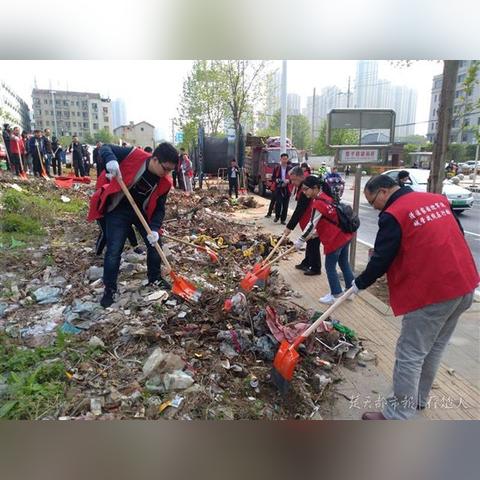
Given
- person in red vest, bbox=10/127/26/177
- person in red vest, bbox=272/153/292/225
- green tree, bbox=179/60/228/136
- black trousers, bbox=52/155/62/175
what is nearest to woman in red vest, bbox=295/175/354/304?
person in red vest, bbox=272/153/292/225

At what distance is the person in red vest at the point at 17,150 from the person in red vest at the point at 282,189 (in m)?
6.87

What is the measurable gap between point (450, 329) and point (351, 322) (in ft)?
5.02

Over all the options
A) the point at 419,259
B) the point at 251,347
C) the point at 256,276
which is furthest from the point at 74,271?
the point at 419,259

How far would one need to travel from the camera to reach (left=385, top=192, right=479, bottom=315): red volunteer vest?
2363 mm

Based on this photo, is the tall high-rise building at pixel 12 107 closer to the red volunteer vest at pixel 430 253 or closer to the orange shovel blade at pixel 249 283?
the orange shovel blade at pixel 249 283

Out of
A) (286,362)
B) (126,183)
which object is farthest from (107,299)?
(286,362)

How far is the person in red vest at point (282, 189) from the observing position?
9.23 m

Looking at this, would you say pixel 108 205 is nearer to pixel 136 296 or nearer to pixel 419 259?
pixel 136 296

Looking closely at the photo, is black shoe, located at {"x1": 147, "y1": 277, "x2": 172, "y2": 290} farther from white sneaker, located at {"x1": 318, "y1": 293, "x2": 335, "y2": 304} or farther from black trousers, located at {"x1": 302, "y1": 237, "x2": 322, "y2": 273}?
black trousers, located at {"x1": 302, "y1": 237, "x2": 322, "y2": 273}

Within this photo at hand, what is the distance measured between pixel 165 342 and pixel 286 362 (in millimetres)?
1058

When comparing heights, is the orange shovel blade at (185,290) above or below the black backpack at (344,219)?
below

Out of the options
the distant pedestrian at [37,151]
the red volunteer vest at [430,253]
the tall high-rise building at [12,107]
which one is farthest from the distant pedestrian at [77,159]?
the red volunteer vest at [430,253]

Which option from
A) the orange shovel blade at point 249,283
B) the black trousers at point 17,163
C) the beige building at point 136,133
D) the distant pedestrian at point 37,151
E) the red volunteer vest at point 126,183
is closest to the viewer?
the red volunteer vest at point 126,183

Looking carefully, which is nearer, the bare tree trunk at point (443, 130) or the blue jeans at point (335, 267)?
the bare tree trunk at point (443, 130)
